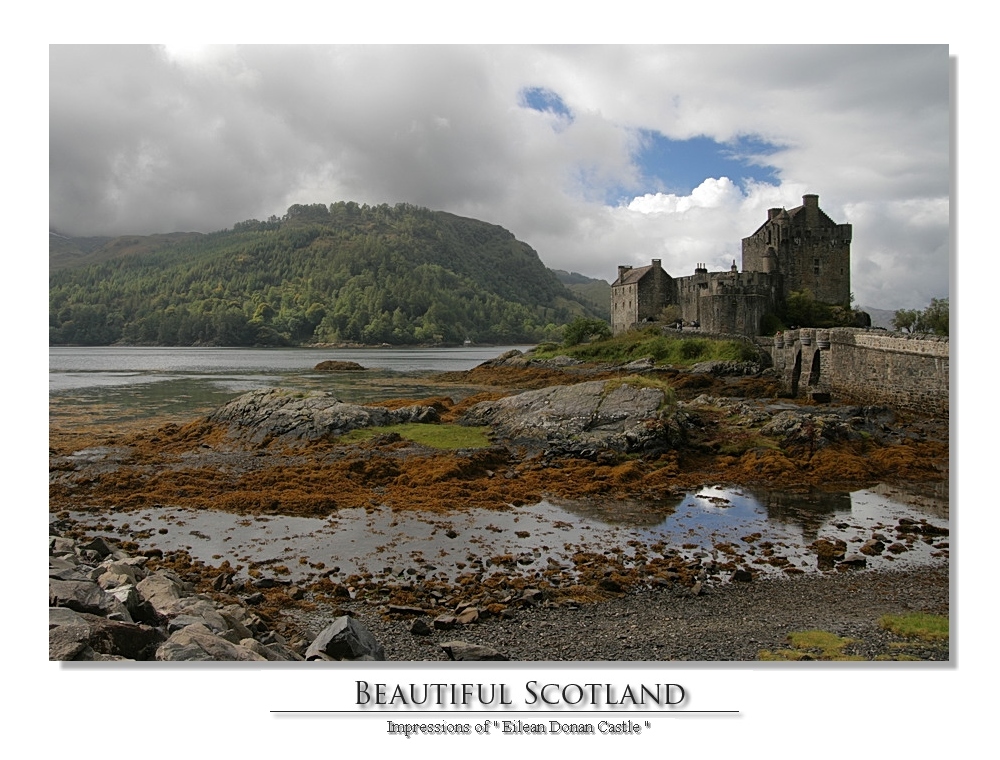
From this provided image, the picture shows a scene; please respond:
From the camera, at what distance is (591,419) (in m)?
15.9

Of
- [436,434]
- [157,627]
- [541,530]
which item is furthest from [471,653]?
[436,434]

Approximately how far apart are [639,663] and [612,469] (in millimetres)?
7873

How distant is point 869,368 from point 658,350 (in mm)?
16211

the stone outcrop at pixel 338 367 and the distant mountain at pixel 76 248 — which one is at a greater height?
the distant mountain at pixel 76 248

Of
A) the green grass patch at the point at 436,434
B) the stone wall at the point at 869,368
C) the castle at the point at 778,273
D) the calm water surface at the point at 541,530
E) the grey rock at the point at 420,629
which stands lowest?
the grey rock at the point at 420,629

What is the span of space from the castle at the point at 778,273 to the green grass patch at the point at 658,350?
102 inches

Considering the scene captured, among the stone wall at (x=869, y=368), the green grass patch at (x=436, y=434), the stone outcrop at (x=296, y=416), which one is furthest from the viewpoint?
the stone wall at (x=869, y=368)

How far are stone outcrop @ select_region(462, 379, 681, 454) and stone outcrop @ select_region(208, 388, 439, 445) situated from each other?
2534mm

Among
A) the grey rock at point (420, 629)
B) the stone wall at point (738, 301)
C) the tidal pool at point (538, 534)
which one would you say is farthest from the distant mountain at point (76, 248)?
the stone wall at point (738, 301)

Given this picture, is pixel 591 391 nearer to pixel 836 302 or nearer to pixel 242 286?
pixel 836 302

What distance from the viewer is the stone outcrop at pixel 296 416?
54.5 feet

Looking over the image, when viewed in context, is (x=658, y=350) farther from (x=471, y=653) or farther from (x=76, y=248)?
(x=471, y=653)

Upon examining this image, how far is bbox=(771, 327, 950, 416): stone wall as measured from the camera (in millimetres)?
16781

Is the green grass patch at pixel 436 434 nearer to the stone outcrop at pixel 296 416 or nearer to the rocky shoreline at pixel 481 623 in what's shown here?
the stone outcrop at pixel 296 416
